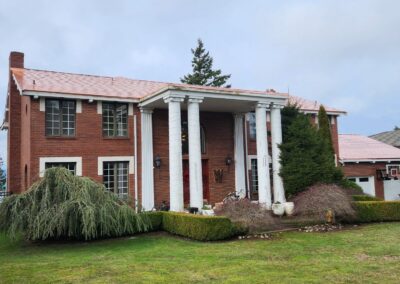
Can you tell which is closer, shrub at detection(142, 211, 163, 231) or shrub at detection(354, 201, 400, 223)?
shrub at detection(142, 211, 163, 231)

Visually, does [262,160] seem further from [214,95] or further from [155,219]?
[155,219]

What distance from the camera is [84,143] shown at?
17.2 m

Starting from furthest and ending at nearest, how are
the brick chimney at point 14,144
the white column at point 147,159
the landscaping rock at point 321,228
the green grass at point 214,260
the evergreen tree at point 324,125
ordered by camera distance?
1. the evergreen tree at point 324,125
2. the brick chimney at point 14,144
3. the white column at point 147,159
4. the landscaping rock at point 321,228
5. the green grass at point 214,260

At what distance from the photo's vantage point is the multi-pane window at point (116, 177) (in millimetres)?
17703

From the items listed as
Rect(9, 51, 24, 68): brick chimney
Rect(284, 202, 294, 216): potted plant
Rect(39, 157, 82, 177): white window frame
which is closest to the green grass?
Rect(284, 202, 294, 216): potted plant

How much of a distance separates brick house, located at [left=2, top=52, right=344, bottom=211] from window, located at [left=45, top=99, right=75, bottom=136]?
1.5 inches

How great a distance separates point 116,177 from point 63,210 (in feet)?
19.5

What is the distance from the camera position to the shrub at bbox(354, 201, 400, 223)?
15.7 meters

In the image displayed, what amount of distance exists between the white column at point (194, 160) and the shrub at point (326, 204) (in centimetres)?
393

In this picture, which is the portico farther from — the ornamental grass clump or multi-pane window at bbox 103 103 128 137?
the ornamental grass clump

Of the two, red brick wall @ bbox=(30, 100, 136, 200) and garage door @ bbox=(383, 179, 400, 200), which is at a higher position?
red brick wall @ bbox=(30, 100, 136, 200)

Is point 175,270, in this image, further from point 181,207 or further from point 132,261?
point 181,207

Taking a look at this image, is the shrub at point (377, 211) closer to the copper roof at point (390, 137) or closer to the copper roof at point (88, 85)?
the copper roof at point (88, 85)

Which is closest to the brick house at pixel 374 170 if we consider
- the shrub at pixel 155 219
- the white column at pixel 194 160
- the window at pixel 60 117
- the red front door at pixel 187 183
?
the red front door at pixel 187 183
